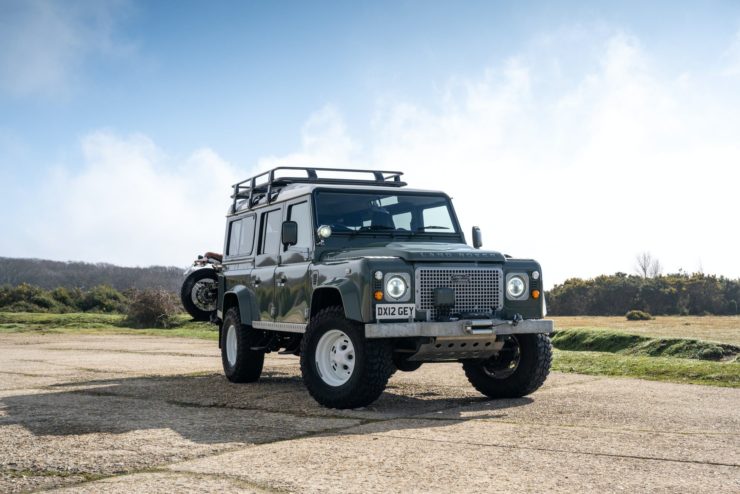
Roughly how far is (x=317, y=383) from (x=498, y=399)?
206 cm

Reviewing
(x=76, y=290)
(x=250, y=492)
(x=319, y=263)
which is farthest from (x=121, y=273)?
(x=250, y=492)

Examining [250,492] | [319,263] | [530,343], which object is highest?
[319,263]

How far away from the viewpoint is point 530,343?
28.6 ft

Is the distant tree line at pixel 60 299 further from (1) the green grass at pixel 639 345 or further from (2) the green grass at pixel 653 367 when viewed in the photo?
(2) the green grass at pixel 653 367

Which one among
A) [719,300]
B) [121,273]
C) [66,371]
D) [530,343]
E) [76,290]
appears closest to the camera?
[530,343]

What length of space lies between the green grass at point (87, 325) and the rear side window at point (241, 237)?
403 inches

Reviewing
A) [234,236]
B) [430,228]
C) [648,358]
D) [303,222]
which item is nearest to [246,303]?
[234,236]

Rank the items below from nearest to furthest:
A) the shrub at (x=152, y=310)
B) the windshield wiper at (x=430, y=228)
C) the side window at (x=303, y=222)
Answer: the side window at (x=303, y=222), the windshield wiper at (x=430, y=228), the shrub at (x=152, y=310)

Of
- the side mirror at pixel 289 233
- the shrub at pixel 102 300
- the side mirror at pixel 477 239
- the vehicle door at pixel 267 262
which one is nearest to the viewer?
the side mirror at pixel 289 233

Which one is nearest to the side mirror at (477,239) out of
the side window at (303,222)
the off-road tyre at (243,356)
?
the side window at (303,222)

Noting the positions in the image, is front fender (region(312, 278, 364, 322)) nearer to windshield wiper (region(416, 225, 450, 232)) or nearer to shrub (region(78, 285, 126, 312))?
windshield wiper (region(416, 225, 450, 232))

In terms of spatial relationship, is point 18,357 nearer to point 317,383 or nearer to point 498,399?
point 317,383

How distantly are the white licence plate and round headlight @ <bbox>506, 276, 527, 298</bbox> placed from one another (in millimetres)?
1202

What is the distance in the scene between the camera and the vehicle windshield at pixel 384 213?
925cm
